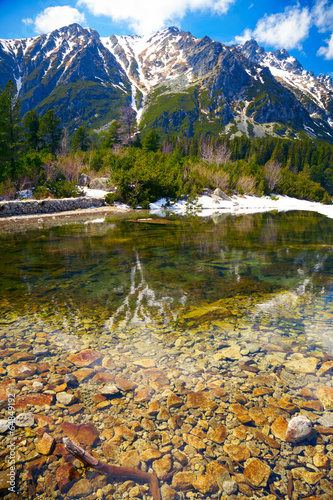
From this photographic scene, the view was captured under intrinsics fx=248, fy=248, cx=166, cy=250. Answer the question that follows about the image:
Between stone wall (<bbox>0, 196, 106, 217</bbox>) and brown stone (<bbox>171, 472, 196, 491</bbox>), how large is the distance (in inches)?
976

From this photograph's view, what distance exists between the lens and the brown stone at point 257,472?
2057 millimetres

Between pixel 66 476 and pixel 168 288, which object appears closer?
pixel 66 476

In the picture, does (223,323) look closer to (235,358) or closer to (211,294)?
(235,358)

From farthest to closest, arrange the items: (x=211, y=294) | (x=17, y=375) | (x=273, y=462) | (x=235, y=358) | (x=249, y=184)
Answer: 1. (x=249, y=184)
2. (x=211, y=294)
3. (x=235, y=358)
4. (x=17, y=375)
5. (x=273, y=462)

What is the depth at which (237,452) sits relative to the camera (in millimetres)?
2314

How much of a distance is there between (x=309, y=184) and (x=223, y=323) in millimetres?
73964

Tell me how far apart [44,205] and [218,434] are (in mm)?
26867

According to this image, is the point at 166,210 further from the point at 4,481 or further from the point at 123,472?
the point at 4,481

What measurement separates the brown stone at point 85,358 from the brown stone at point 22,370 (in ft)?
1.62

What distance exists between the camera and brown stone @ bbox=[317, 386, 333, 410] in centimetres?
281

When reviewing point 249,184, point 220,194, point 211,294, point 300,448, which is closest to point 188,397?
point 300,448

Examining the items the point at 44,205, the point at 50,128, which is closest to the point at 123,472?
the point at 44,205

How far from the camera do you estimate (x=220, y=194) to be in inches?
1722

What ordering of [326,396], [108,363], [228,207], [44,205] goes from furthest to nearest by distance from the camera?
[228,207]
[44,205]
[108,363]
[326,396]
